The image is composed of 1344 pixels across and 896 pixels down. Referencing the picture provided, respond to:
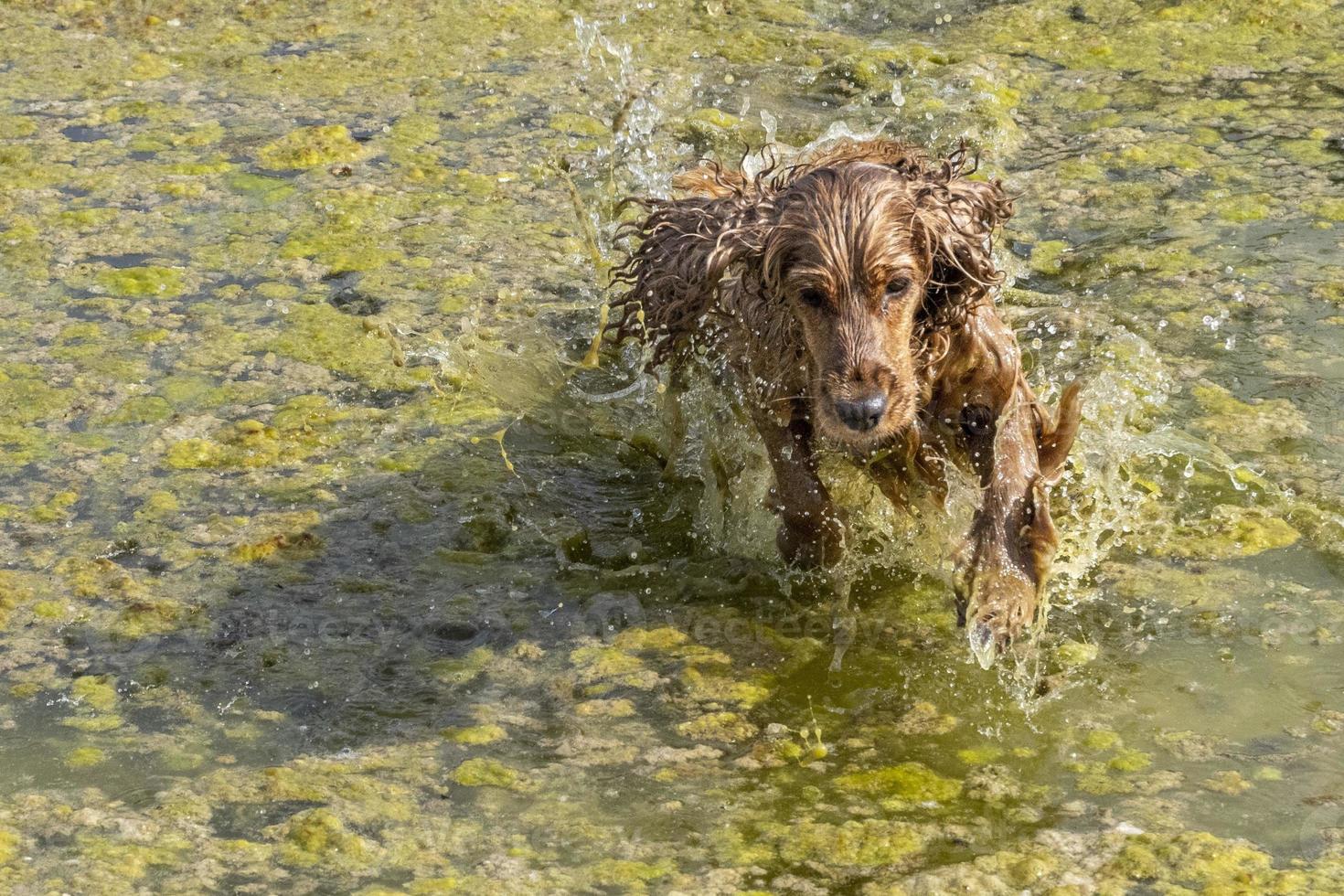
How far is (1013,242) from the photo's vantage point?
7.07 meters

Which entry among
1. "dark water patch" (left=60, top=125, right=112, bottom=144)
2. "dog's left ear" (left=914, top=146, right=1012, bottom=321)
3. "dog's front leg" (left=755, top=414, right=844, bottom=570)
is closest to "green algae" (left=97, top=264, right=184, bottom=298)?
"dark water patch" (left=60, top=125, right=112, bottom=144)

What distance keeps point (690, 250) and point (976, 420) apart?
1.09m

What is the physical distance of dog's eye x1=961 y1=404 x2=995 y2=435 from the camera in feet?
15.6

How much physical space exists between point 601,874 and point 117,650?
1.85 m

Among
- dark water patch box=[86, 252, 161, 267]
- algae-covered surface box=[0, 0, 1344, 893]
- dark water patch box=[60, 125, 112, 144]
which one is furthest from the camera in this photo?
dark water patch box=[60, 125, 112, 144]

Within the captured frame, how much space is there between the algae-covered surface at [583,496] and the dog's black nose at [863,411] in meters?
0.83

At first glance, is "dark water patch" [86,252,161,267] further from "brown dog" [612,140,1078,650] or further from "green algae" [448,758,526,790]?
"green algae" [448,758,526,790]

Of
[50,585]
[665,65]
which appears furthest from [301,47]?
[50,585]

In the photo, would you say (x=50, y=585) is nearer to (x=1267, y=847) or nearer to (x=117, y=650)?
(x=117, y=650)

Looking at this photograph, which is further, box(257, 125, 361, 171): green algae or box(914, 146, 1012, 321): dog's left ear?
box(257, 125, 361, 171): green algae

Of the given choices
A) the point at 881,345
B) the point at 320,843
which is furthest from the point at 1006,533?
the point at 320,843

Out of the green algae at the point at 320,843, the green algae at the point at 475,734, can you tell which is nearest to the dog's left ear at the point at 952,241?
the green algae at the point at 475,734

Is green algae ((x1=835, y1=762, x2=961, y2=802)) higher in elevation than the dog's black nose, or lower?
lower

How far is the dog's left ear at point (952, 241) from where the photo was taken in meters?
4.49
